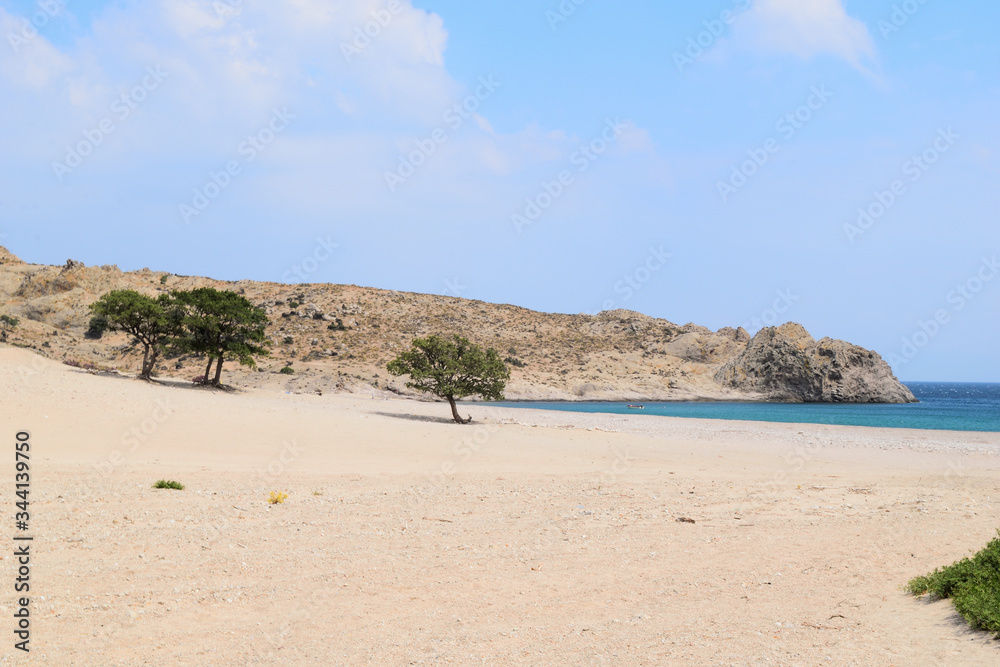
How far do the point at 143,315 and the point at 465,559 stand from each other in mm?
37478

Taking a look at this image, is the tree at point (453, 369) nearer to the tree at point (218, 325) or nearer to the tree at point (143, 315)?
the tree at point (218, 325)

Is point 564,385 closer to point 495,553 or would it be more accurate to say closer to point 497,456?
point 497,456

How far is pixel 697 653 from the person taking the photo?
249 inches

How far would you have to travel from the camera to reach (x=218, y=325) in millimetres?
42500

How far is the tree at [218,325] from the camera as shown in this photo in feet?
138

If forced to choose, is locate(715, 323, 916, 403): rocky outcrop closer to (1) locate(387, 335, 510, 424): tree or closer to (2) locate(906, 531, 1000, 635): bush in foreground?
(1) locate(387, 335, 510, 424): tree

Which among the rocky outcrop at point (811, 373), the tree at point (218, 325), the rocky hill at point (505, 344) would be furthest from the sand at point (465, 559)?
the rocky outcrop at point (811, 373)

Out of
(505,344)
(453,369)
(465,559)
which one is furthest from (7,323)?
(465,559)

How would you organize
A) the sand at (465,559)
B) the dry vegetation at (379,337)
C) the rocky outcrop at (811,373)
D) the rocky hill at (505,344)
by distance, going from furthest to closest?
the rocky outcrop at (811,373)
the rocky hill at (505,344)
the dry vegetation at (379,337)
the sand at (465,559)

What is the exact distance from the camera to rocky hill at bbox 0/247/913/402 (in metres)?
73.8

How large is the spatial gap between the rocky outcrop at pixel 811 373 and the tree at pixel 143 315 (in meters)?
84.8

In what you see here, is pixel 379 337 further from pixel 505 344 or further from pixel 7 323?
pixel 7 323

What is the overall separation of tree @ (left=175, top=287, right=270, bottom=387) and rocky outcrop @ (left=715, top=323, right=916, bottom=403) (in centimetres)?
8074

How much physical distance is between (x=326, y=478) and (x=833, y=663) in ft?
38.6
